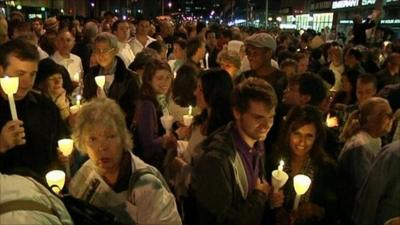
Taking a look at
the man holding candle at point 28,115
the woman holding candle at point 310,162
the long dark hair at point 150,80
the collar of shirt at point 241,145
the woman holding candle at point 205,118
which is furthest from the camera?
the long dark hair at point 150,80

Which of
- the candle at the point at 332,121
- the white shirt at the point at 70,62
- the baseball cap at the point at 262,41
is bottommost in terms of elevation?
the candle at the point at 332,121

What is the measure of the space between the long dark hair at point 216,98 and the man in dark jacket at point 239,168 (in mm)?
610

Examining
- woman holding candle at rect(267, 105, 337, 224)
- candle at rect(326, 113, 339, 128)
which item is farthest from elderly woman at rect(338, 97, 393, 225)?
candle at rect(326, 113, 339, 128)

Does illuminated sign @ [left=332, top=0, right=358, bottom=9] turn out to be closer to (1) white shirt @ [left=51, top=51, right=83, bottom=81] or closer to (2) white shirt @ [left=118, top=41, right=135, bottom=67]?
(2) white shirt @ [left=118, top=41, right=135, bottom=67]

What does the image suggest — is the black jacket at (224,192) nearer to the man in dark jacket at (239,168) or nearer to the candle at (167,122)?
the man in dark jacket at (239,168)

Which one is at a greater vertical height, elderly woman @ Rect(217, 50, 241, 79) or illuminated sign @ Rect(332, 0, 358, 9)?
illuminated sign @ Rect(332, 0, 358, 9)

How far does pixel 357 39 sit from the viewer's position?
1267cm

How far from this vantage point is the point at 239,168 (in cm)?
283

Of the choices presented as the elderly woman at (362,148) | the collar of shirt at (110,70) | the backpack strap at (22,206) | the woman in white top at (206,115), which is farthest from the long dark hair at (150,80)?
the backpack strap at (22,206)

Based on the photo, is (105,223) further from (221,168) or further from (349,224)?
(349,224)

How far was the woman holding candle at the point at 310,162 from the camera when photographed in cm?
345

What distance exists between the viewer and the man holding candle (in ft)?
10.4

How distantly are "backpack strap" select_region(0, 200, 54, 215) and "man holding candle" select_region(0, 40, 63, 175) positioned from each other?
5.73ft

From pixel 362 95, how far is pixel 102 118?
432cm
